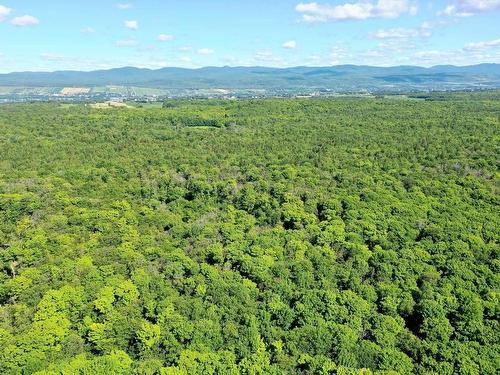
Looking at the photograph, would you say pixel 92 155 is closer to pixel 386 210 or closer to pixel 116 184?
pixel 116 184

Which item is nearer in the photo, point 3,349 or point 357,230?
point 3,349

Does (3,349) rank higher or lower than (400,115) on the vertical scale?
lower

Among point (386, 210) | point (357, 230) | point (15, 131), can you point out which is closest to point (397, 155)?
point (386, 210)

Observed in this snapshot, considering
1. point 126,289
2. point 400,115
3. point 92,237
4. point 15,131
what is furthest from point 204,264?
point 400,115

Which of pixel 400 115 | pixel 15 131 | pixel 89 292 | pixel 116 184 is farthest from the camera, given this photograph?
pixel 400 115

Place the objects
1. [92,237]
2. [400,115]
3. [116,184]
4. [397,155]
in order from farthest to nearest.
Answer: [400,115] < [397,155] < [116,184] < [92,237]

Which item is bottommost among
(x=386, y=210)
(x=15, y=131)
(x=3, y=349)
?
(x=3, y=349)
